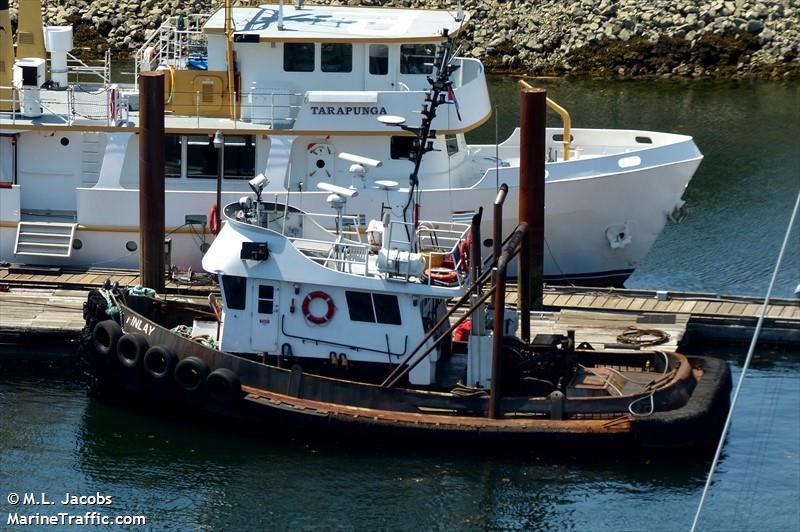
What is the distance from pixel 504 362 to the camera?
73.3 feet

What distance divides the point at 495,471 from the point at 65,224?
1024cm

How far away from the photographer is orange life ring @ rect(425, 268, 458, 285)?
2248 centimetres

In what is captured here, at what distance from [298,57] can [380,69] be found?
1471mm

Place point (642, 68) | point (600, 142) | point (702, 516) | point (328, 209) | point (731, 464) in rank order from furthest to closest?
point (642, 68)
point (600, 142)
point (328, 209)
point (731, 464)
point (702, 516)

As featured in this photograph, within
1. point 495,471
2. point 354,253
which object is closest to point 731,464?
point 495,471

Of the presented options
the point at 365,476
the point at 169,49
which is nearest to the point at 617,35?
the point at 169,49

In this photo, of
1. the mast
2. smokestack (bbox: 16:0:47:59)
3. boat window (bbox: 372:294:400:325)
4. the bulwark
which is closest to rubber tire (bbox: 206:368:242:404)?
boat window (bbox: 372:294:400:325)

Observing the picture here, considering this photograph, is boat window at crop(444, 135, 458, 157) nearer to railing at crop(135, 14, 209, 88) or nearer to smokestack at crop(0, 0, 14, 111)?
railing at crop(135, 14, 209, 88)

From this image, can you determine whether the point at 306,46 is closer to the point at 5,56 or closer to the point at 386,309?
the point at 5,56

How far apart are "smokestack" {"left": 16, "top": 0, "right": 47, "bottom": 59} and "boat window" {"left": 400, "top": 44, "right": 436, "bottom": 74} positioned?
7317 mm

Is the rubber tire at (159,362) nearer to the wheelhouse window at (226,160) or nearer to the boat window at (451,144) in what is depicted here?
the wheelhouse window at (226,160)

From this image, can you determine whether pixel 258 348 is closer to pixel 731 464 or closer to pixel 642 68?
pixel 731 464

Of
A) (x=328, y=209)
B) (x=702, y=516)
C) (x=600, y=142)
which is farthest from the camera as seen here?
(x=600, y=142)

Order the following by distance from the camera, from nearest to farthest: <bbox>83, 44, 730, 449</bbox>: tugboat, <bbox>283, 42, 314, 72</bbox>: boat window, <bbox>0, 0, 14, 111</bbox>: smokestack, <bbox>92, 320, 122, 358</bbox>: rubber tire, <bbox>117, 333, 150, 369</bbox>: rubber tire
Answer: <bbox>83, 44, 730, 449</bbox>: tugboat, <bbox>117, 333, 150, 369</bbox>: rubber tire, <bbox>92, 320, 122, 358</bbox>: rubber tire, <bbox>283, 42, 314, 72</bbox>: boat window, <bbox>0, 0, 14, 111</bbox>: smokestack
